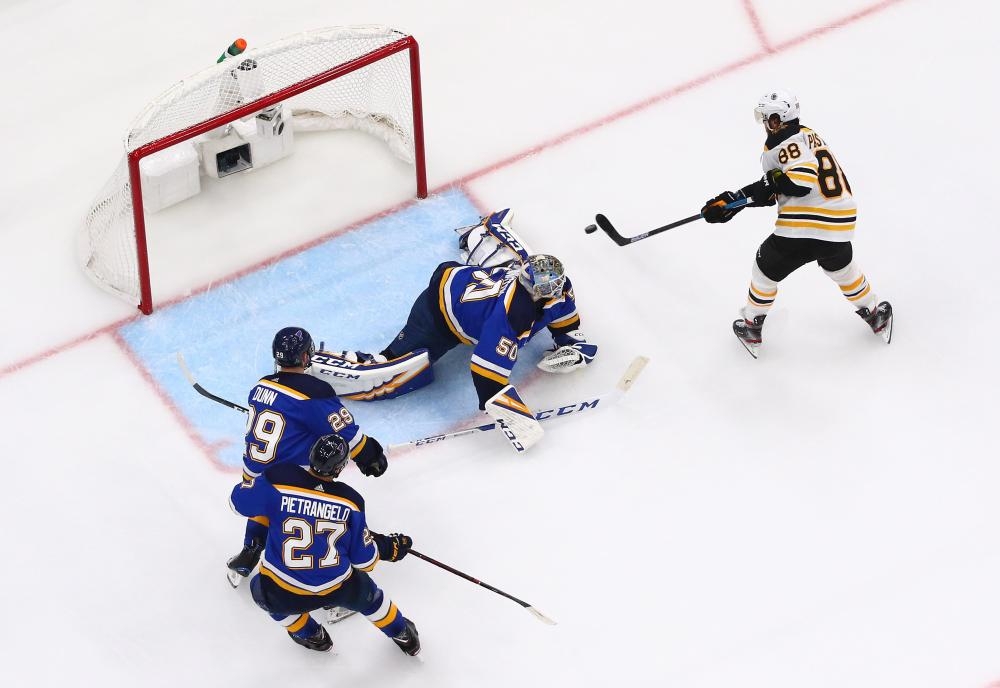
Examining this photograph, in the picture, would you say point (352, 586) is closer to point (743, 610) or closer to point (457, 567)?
point (457, 567)

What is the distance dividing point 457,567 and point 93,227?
209cm

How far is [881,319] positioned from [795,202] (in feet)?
2.33

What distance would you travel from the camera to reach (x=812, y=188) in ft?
20.3

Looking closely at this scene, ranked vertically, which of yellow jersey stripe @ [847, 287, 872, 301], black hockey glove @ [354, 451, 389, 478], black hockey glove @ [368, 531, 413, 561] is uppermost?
black hockey glove @ [354, 451, 389, 478]

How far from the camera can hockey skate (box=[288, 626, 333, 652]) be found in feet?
19.0

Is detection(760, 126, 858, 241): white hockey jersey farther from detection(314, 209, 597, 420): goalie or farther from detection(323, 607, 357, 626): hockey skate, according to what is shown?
detection(323, 607, 357, 626): hockey skate

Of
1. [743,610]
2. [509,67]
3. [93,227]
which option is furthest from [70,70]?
[743,610]

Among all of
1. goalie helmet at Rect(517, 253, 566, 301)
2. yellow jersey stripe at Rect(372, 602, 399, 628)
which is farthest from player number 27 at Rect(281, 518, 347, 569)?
goalie helmet at Rect(517, 253, 566, 301)

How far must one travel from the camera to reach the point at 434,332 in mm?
6430

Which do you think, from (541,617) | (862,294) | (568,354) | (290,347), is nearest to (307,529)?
(290,347)

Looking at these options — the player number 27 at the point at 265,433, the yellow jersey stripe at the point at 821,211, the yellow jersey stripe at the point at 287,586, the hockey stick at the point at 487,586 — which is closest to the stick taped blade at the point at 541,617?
the hockey stick at the point at 487,586

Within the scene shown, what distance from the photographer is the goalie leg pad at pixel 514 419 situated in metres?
6.25

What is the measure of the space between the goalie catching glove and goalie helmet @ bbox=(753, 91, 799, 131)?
107 centimetres

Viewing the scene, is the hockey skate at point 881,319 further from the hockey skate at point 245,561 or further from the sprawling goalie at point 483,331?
the hockey skate at point 245,561
